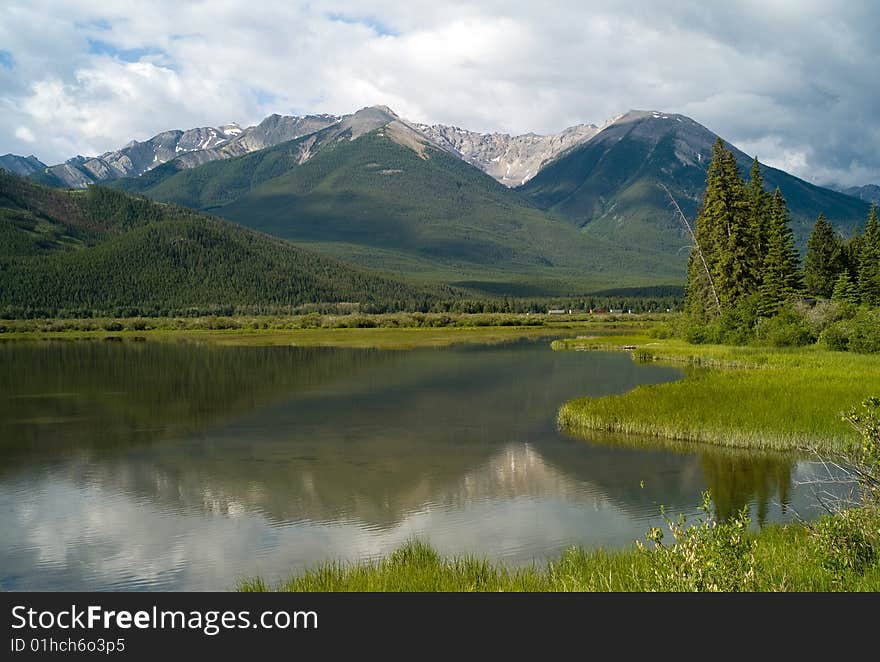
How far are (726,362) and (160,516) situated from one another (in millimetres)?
42026

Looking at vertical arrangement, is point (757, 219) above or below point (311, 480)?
above

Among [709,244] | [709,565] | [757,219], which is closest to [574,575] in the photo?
[709,565]

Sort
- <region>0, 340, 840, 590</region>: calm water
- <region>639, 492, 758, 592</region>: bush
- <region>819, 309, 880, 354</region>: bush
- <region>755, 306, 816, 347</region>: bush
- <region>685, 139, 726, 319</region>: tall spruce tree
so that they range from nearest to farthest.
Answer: <region>639, 492, 758, 592</region>: bush < <region>0, 340, 840, 590</region>: calm water < <region>819, 309, 880, 354</region>: bush < <region>755, 306, 816, 347</region>: bush < <region>685, 139, 726, 319</region>: tall spruce tree

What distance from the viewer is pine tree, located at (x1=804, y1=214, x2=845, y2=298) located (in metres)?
77.2

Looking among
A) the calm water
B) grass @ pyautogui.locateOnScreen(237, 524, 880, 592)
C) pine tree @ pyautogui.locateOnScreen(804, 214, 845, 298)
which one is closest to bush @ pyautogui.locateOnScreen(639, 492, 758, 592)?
grass @ pyautogui.locateOnScreen(237, 524, 880, 592)

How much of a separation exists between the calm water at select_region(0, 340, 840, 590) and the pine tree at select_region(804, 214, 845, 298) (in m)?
35.1

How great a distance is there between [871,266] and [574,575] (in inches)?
2517

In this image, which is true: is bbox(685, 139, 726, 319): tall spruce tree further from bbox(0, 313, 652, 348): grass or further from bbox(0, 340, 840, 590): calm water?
bbox(0, 313, 652, 348): grass

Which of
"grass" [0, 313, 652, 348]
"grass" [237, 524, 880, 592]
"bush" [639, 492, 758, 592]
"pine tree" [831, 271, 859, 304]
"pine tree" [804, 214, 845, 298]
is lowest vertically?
"grass" [0, 313, 652, 348]

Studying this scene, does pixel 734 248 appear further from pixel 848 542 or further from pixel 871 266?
pixel 848 542

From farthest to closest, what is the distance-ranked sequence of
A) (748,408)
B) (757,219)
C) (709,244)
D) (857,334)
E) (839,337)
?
(709,244)
(757,219)
(839,337)
(857,334)
(748,408)

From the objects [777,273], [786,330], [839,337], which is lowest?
[839,337]

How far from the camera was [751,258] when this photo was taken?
6794 centimetres

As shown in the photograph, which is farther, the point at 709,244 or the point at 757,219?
the point at 709,244
